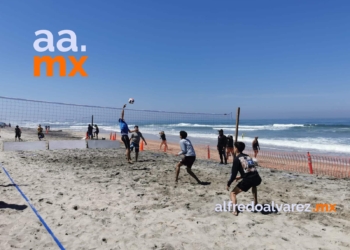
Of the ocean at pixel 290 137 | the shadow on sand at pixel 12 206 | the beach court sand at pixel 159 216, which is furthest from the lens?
the ocean at pixel 290 137

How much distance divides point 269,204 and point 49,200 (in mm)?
4784

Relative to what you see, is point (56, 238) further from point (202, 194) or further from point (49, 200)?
point (202, 194)

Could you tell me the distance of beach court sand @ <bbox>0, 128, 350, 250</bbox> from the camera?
3.86 m

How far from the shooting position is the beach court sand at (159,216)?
386 cm

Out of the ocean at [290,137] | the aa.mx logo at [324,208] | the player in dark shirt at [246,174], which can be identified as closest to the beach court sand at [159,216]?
the aa.mx logo at [324,208]

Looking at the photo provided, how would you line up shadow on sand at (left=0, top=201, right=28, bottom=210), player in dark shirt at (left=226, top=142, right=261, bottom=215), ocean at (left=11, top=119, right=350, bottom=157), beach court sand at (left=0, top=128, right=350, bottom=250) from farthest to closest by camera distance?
ocean at (left=11, top=119, right=350, bottom=157) < shadow on sand at (left=0, top=201, right=28, bottom=210) < player in dark shirt at (left=226, top=142, right=261, bottom=215) < beach court sand at (left=0, top=128, right=350, bottom=250)

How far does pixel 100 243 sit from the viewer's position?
3799 millimetres

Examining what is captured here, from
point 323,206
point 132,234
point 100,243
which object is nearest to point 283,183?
point 323,206

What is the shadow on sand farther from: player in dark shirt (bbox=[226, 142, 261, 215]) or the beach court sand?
player in dark shirt (bbox=[226, 142, 261, 215])

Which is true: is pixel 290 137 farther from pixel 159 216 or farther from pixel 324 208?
pixel 159 216

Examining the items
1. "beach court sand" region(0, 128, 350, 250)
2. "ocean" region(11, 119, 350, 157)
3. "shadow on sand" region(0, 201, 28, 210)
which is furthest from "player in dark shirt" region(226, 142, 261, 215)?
"ocean" region(11, 119, 350, 157)

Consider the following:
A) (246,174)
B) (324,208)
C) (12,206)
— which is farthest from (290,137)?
(12,206)

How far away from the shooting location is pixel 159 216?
4785mm

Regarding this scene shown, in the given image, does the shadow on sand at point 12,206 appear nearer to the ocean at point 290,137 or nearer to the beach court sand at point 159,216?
the beach court sand at point 159,216
